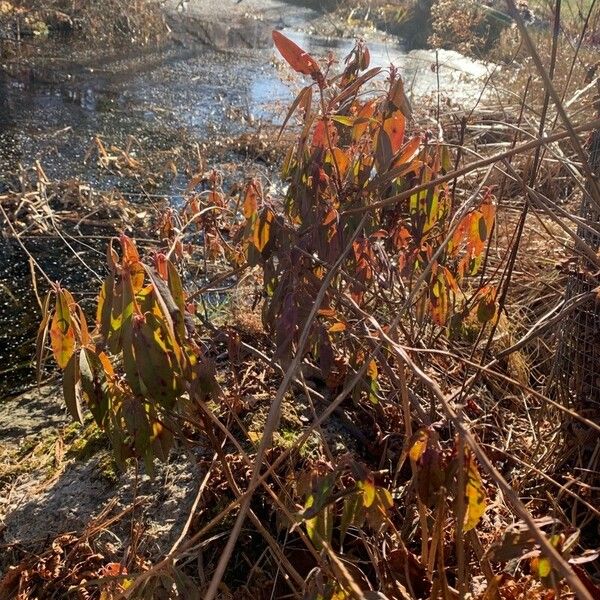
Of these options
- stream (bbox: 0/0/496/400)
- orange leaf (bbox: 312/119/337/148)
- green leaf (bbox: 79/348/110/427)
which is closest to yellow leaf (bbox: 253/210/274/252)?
orange leaf (bbox: 312/119/337/148)

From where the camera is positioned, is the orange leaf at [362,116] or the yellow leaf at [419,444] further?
the orange leaf at [362,116]

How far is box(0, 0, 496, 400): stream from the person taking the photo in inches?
130

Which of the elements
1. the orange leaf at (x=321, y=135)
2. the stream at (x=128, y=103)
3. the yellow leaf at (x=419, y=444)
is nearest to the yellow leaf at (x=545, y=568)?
the yellow leaf at (x=419, y=444)

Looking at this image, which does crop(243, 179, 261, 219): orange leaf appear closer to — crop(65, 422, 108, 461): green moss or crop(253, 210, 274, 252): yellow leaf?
crop(253, 210, 274, 252): yellow leaf

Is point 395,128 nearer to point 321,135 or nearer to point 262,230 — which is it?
point 321,135

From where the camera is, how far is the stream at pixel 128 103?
10.9ft

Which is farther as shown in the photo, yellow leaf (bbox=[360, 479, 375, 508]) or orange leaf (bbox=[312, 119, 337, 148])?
orange leaf (bbox=[312, 119, 337, 148])

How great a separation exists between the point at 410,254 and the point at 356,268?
143 mm

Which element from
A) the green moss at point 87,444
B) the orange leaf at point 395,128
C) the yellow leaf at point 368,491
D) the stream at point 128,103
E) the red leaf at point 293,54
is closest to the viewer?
the yellow leaf at point 368,491

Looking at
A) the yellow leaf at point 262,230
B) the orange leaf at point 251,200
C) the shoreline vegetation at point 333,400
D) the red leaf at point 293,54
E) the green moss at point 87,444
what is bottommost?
the green moss at point 87,444

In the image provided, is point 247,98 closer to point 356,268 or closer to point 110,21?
point 110,21

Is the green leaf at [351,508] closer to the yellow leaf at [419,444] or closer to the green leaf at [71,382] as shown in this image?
the yellow leaf at [419,444]

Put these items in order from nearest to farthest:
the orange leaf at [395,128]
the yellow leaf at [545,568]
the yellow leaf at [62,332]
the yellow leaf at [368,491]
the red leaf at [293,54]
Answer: the yellow leaf at [545,568], the yellow leaf at [368,491], the yellow leaf at [62,332], the red leaf at [293,54], the orange leaf at [395,128]

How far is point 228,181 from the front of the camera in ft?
15.0
